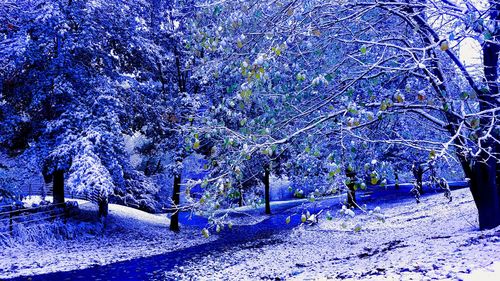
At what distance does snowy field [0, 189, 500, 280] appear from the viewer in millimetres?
5461

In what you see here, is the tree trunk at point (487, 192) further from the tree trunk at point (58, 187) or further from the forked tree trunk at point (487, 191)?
the tree trunk at point (58, 187)

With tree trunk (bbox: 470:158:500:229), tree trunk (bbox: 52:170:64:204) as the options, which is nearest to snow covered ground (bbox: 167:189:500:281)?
tree trunk (bbox: 470:158:500:229)

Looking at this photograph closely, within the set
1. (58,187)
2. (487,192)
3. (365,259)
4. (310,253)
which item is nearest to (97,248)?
(58,187)

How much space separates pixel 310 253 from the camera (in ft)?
36.0

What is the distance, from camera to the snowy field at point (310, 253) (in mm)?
5461

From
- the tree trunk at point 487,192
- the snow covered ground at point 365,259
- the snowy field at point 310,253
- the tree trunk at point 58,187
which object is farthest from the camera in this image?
the tree trunk at point 58,187

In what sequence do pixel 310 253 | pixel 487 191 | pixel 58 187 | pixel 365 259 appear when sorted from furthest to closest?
1. pixel 58 187
2. pixel 310 253
3. pixel 487 191
4. pixel 365 259

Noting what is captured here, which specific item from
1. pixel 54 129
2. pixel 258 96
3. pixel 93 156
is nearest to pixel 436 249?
pixel 258 96

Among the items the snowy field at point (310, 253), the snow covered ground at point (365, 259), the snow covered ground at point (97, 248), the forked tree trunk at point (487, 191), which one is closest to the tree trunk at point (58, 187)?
the snow covered ground at point (97, 248)

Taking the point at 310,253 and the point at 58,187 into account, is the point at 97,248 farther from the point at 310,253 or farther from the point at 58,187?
the point at 310,253

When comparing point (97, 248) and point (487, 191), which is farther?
point (97, 248)

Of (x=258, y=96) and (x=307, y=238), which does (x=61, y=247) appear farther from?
(x=258, y=96)

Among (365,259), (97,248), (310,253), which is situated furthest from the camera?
(97,248)

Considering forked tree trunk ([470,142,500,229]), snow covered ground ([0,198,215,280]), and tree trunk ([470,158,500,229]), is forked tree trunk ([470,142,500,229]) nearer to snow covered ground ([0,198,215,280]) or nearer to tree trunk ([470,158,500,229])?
tree trunk ([470,158,500,229])
